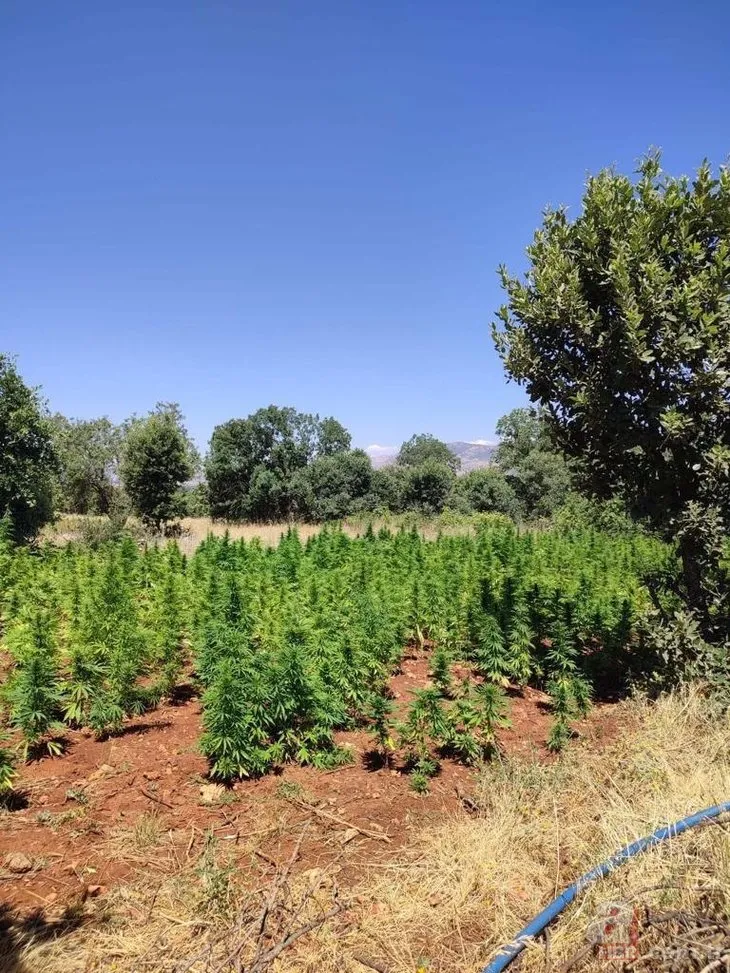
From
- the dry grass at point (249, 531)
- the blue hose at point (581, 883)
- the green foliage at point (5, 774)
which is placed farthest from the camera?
the dry grass at point (249, 531)

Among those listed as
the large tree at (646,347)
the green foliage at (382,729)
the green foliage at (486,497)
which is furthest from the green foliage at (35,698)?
the green foliage at (486,497)

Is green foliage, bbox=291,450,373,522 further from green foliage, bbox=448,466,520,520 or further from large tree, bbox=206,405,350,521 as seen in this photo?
green foliage, bbox=448,466,520,520

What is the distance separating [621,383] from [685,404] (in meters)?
0.63

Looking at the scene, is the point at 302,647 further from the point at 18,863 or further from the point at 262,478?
the point at 262,478

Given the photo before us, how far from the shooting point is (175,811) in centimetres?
450

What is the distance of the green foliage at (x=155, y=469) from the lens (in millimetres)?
30750

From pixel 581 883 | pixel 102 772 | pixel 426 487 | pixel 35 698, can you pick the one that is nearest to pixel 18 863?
pixel 102 772

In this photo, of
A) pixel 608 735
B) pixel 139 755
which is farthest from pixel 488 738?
pixel 139 755

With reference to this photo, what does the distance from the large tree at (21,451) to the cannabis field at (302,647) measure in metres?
6.10

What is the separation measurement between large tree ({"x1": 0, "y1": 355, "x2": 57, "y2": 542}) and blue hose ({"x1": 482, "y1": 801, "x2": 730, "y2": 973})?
1678 cm

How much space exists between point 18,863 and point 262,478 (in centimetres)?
3629

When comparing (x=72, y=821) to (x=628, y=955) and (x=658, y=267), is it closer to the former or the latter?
(x=628, y=955)

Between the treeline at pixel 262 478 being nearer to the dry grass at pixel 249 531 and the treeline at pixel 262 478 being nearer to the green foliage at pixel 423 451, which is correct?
the dry grass at pixel 249 531

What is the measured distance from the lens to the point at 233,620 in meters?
7.50
